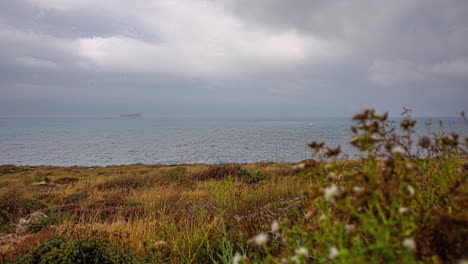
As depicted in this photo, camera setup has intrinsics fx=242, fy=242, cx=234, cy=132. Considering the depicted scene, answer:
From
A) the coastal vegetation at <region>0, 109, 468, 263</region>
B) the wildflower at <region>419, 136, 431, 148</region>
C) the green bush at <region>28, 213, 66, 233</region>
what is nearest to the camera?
the coastal vegetation at <region>0, 109, 468, 263</region>

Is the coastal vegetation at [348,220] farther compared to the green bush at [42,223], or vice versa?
the green bush at [42,223]

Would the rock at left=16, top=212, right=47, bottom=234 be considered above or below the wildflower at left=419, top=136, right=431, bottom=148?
below

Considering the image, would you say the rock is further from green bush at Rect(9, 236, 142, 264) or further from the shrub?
the shrub

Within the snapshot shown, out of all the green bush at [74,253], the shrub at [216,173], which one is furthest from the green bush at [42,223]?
the shrub at [216,173]

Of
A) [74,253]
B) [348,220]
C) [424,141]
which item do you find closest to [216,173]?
[74,253]

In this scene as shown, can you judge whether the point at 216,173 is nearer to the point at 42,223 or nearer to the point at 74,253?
the point at 42,223

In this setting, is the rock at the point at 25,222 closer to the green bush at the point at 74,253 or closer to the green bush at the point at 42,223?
the green bush at the point at 42,223

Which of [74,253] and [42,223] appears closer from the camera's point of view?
[74,253]

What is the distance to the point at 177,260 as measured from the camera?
3.24 metres

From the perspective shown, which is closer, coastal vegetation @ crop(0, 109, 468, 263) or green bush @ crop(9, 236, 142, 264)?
coastal vegetation @ crop(0, 109, 468, 263)

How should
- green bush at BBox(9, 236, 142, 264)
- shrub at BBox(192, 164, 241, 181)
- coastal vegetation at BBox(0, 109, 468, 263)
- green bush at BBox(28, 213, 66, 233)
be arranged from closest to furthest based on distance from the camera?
coastal vegetation at BBox(0, 109, 468, 263)
green bush at BBox(9, 236, 142, 264)
green bush at BBox(28, 213, 66, 233)
shrub at BBox(192, 164, 241, 181)

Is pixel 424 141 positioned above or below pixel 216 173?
above

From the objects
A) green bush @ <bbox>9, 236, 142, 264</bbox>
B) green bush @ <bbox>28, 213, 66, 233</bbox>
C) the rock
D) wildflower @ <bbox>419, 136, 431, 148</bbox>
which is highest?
wildflower @ <bbox>419, 136, 431, 148</bbox>

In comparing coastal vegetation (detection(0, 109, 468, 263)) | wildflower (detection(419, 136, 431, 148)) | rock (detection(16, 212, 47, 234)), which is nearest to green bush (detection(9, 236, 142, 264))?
coastal vegetation (detection(0, 109, 468, 263))
